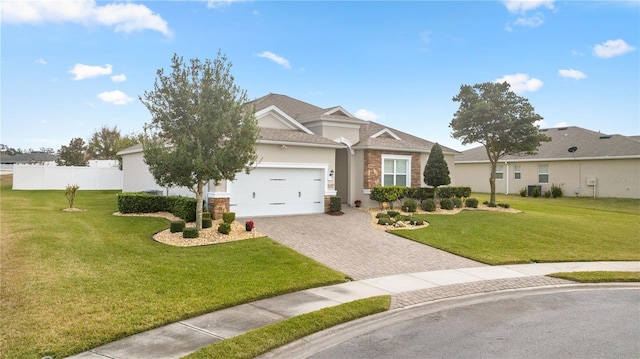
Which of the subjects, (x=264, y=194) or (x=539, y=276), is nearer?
(x=539, y=276)

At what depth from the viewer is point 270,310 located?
23.6ft

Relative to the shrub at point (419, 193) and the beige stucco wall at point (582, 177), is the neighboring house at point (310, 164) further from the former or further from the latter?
the beige stucco wall at point (582, 177)

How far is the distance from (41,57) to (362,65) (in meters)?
15.5

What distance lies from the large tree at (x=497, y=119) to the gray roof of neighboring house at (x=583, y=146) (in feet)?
32.3

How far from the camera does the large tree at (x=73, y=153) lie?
4722 centimetres

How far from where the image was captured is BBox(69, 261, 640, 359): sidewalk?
5.54 meters

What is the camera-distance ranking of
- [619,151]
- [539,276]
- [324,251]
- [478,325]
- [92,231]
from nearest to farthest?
[478,325] < [539,276] < [324,251] < [92,231] < [619,151]

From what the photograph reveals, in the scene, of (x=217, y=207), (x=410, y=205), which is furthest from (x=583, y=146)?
(x=217, y=207)

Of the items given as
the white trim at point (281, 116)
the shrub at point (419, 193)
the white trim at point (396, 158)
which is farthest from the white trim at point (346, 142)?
the shrub at point (419, 193)

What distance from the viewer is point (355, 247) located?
12945mm

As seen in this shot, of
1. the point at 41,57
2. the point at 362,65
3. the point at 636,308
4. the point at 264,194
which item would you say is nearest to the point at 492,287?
the point at 636,308

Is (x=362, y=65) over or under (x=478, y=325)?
over

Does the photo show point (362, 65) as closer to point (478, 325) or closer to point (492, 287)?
point (492, 287)

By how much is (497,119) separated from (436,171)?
4857mm
